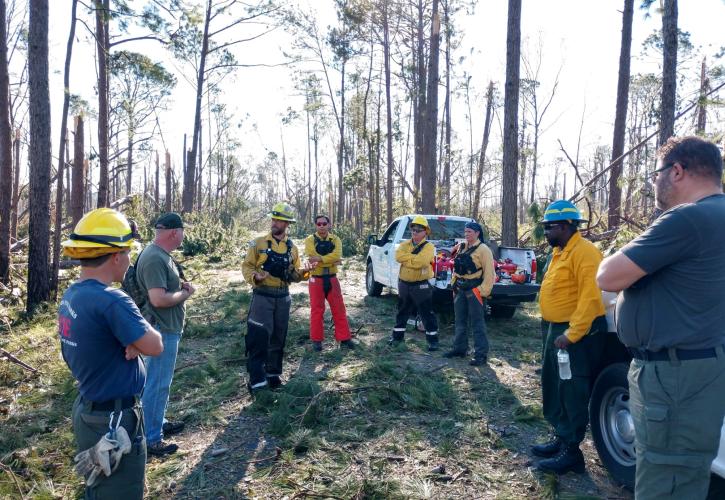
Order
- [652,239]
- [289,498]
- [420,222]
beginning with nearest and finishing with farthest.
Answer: [652,239] → [289,498] → [420,222]

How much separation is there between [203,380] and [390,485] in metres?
3.27

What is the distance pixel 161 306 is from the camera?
4219mm

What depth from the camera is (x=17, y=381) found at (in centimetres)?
635

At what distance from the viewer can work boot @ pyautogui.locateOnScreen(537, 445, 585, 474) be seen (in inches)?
159

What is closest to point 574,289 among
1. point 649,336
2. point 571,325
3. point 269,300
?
point 571,325

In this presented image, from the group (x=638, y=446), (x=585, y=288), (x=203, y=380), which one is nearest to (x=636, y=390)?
(x=638, y=446)

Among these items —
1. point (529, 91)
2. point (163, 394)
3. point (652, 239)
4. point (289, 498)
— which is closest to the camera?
point (652, 239)

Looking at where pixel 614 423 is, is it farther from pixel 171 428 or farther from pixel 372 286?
pixel 372 286

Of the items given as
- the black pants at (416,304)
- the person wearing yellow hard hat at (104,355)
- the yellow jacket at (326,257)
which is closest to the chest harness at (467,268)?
the black pants at (416,304)

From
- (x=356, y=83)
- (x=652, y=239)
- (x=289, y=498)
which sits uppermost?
(x=356, y=83)

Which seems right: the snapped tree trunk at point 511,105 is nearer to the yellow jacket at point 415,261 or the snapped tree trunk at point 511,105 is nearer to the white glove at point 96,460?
the yellow jacket at point 415,261

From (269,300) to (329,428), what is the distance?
1.61 metres

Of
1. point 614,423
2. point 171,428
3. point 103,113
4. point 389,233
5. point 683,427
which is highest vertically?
point 103,113

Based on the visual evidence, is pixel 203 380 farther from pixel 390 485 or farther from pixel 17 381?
pixel 390 485
